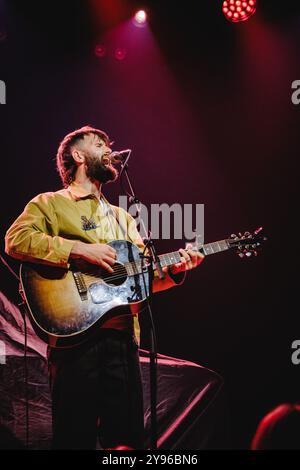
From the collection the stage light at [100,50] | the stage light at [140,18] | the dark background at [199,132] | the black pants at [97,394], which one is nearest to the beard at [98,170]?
the dark background at [199,132]

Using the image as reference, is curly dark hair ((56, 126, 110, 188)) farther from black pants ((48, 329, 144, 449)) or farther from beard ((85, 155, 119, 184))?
black pants ((48, 329, 144, 449))

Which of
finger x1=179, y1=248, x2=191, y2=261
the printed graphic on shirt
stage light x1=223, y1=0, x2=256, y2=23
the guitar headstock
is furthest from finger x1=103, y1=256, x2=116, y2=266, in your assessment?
stage light x1=223, y1=0, x2=256, y2=23

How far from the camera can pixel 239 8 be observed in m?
5.26

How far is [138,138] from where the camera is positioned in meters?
5.02

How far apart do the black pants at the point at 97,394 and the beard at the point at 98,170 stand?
1393 millimetres

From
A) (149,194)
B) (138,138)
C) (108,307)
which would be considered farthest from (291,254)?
(108,307)

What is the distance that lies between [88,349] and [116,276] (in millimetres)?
568

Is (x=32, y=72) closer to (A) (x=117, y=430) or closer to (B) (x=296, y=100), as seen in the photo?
(B) (x=296, y=100)

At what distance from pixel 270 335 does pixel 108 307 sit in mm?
2588

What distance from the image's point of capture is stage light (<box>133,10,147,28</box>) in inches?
207

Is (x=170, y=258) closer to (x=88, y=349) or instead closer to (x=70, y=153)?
(x=88, y=349)

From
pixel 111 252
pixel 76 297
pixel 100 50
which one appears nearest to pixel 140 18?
pixel 100 50

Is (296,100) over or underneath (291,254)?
over

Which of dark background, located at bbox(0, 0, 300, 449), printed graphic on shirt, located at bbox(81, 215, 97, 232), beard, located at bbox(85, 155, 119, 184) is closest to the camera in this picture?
printed graphic on shirt, located at bbox(81, 215, 97, 232)
